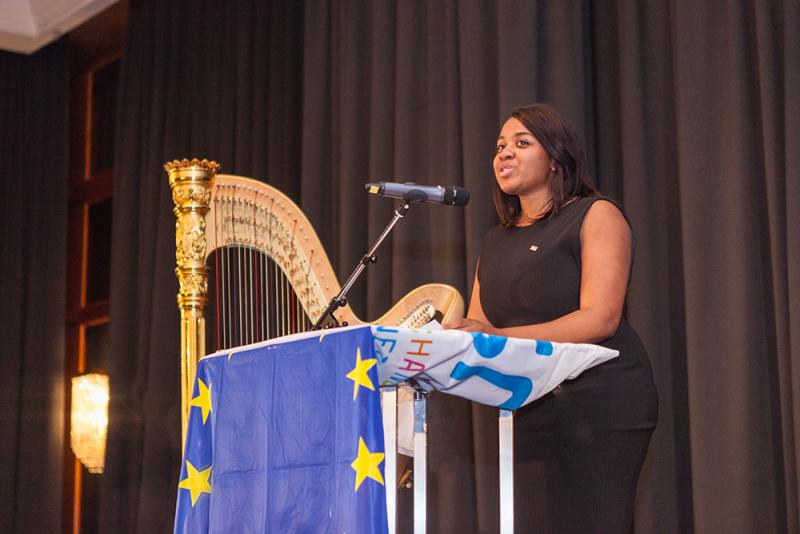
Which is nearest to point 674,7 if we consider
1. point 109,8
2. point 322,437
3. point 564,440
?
point 564,440

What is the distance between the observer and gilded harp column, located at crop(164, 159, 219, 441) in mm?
2889

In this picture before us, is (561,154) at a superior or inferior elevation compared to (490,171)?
inferior

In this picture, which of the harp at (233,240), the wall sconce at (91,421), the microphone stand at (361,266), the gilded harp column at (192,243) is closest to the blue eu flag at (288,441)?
the microphone stand at (361,266)

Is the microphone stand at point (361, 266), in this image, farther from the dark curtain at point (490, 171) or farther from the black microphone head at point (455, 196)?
Answer: the dark curtain at point (490, 171)

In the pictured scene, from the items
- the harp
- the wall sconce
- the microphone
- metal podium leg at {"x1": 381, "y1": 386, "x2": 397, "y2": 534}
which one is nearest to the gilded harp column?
the harp

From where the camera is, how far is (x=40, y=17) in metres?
6.15

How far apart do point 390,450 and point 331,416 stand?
0.14 m

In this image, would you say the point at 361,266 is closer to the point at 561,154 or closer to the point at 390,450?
the point at 561,154

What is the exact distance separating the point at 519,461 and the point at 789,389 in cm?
103

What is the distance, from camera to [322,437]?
1.80m

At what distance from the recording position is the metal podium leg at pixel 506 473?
1.88 m

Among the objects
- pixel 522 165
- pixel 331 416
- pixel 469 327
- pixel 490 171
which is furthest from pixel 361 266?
pixel 490 171

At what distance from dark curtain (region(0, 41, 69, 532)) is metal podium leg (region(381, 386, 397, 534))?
465 cm

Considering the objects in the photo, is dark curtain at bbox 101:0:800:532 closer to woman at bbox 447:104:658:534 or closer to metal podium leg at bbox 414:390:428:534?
woman at bbox 447:104:658:534
